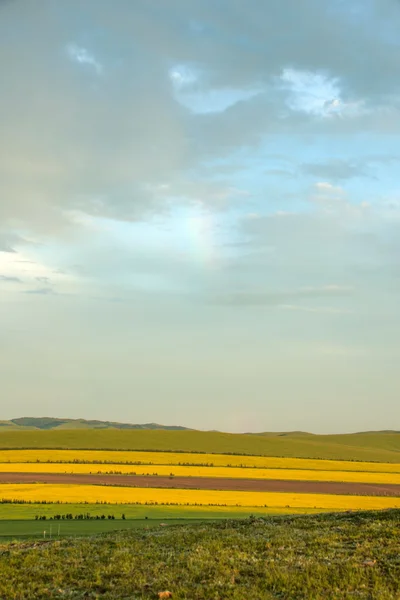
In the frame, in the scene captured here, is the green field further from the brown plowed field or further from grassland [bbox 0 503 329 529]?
the brown plowed field

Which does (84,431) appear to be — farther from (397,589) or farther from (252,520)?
(397,589)

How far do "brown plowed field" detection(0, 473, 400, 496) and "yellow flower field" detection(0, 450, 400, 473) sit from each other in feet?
63.9

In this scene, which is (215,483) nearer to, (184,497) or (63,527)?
(184,497)

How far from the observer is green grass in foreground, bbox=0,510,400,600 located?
13.0 m

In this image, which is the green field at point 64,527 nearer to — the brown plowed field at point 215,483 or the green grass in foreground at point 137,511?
the green grass in foreground at point 137,511

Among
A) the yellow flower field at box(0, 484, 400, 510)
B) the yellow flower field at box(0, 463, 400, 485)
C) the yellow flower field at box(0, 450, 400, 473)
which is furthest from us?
the yellow flower field at box(0, 450, 400, 473)

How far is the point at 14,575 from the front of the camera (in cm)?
1508

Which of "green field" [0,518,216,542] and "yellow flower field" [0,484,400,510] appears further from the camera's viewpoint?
"yellow flower field" [0,484,400,510]

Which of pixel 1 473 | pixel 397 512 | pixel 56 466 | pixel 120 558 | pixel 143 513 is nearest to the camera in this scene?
pixel 120 558

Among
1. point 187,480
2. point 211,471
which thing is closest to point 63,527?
point 187,480

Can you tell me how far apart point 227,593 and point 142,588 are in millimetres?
2122

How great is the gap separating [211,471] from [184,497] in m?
30.2

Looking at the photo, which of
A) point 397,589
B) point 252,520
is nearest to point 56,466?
point 252,520

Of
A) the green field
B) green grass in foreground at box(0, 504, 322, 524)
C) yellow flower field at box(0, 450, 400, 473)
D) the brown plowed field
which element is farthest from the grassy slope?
the green field
